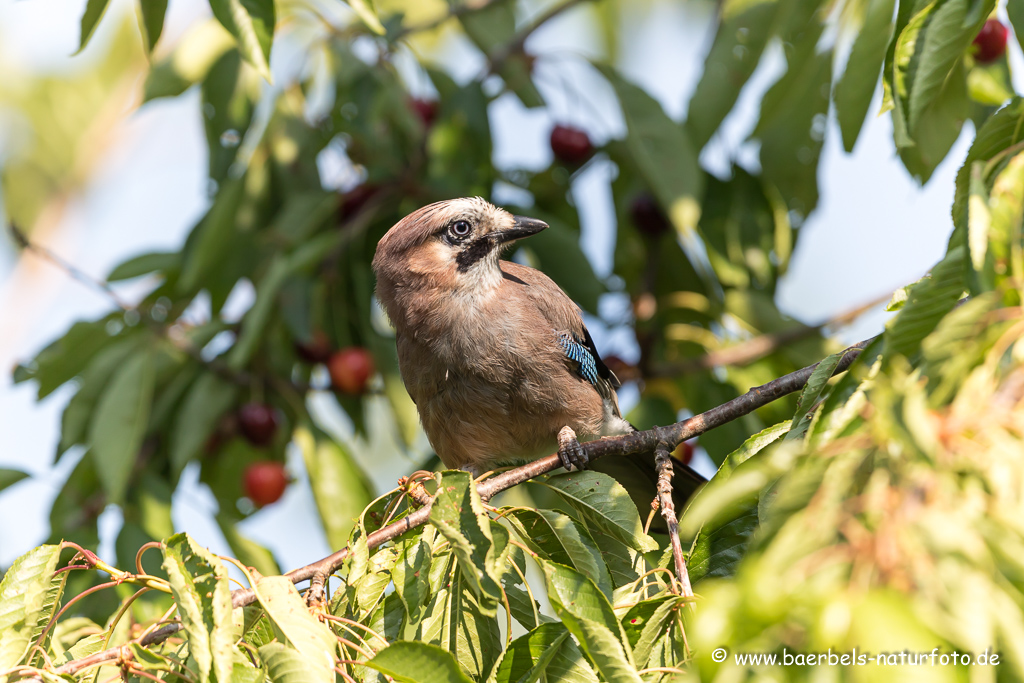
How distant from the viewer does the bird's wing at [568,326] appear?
412 centimetres

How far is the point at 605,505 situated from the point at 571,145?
3055 millimetres

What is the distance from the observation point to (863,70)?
292cm

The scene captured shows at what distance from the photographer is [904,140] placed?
216 cm

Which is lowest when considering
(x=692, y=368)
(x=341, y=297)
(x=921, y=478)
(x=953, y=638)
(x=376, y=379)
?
(x=692, y=368)

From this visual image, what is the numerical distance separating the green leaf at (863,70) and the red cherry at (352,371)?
2.73 metres

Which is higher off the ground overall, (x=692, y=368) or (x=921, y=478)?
(x=921, y=478)

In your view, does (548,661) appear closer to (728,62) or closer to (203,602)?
(203,602)

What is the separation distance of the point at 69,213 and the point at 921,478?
37.1 feet

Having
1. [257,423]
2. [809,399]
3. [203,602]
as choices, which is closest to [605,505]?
[809,399]

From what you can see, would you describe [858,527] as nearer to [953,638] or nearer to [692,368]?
[953,638]

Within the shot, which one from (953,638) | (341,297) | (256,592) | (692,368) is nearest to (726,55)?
(692,368)

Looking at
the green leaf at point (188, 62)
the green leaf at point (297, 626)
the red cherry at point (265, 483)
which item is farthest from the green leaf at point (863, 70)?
the red cherry at point (265, 483)

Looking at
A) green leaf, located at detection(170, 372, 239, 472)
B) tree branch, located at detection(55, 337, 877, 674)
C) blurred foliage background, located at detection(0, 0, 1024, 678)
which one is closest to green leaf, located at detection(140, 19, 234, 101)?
blurred foliage background, located at detection(0, 0, 1024, 678)

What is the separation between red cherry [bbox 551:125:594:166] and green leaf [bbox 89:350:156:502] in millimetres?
2530
